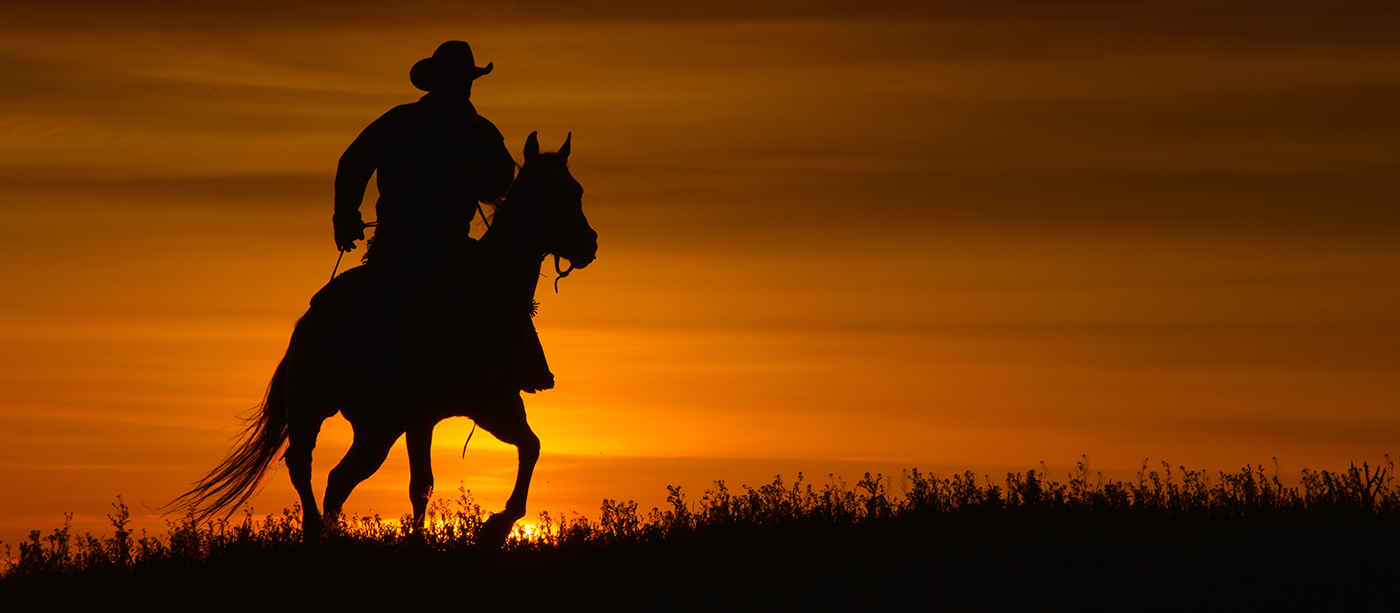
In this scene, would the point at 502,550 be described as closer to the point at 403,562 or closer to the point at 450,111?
the point at 403,562

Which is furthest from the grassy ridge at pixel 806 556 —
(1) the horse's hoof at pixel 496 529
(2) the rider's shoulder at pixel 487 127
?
(2) the rider's shoulder at pixel 487 127

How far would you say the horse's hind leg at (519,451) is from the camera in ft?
31.9

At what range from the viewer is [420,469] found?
10070mm

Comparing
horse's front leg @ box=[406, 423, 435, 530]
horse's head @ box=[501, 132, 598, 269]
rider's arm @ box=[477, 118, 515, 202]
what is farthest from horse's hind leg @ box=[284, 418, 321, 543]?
horse's head @ box=[501, 132, 598, 269]

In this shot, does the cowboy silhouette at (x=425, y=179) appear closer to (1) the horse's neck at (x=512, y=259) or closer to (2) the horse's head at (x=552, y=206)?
(1) the horse's neck at (x=512, y=259)

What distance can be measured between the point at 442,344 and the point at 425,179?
140cm

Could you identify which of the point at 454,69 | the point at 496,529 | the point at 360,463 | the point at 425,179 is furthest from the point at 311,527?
the point at 454,69

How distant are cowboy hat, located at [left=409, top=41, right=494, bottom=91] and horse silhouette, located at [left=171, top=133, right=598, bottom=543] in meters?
1.38

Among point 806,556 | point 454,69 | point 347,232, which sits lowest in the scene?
point 806,556

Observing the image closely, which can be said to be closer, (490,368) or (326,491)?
(490,368)

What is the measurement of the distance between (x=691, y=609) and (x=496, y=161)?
3.91 meters

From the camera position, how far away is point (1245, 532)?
32.1 ft

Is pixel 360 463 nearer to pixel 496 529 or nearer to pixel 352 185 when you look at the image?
pixel 496 529

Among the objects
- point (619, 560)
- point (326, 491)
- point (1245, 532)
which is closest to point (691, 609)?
point (619, 560)
